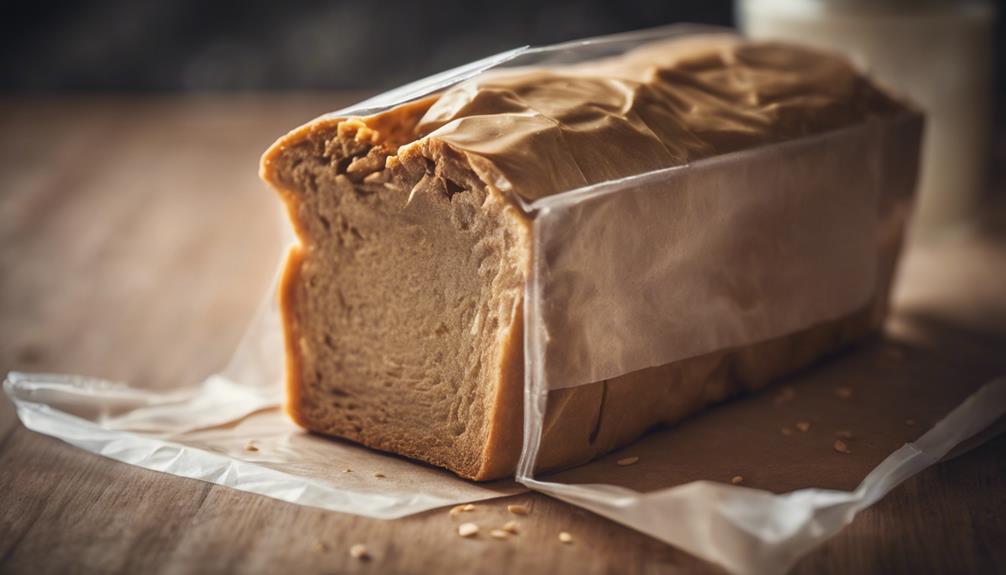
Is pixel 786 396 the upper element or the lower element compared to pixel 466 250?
lower

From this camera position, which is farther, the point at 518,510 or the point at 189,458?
the point at 189,458

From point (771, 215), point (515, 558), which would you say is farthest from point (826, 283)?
point (515, 558)

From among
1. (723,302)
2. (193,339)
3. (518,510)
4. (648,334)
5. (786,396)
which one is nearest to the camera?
(518,510)

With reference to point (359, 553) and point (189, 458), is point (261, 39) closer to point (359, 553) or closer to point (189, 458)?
point (189, 458)

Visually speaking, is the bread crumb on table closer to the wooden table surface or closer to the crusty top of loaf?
the wooden table surface

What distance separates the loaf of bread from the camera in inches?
65.8

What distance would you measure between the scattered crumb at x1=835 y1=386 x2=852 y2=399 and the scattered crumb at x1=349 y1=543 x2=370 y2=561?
952 millimetres

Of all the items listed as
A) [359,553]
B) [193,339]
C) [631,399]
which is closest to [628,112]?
[631,399]

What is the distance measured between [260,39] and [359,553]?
321 cm

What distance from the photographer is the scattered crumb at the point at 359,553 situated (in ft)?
5.06

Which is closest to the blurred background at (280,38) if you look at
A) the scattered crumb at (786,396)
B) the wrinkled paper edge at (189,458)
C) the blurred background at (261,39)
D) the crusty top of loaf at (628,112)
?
the blurred background at (261,39)

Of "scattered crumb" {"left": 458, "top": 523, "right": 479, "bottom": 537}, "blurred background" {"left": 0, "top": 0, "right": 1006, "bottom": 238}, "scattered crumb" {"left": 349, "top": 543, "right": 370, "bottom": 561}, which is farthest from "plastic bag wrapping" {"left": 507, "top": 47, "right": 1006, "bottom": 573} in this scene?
"blurred background" {"left": 0, "top": 0, "right": 1006, "bottom": 238}

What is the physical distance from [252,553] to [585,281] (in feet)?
1.87

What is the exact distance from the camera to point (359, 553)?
1.54m
